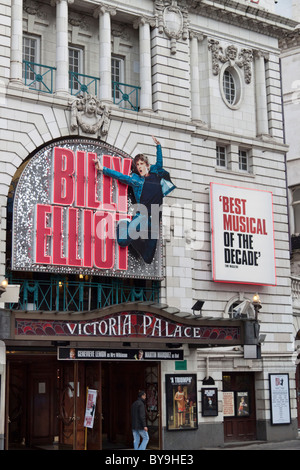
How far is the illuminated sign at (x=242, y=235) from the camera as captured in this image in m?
30.8

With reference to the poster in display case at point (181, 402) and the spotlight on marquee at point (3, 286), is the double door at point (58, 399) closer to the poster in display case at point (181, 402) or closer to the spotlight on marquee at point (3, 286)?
the poster in display case at point (181, 402)

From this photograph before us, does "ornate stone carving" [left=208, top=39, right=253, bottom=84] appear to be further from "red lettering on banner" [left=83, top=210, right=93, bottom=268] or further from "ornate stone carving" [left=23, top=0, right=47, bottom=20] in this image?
"red lettering on banner" [left=83, top=210, right=93, bottom=268]

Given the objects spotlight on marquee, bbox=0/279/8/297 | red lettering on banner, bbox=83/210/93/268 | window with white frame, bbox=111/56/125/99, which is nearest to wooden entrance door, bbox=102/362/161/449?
red lettering on banner, bbox=83/210/93/268

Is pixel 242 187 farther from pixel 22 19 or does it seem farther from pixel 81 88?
pixel 22 19

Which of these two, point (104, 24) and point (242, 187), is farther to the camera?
point (242, 187)

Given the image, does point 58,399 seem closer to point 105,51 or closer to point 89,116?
point 89,116

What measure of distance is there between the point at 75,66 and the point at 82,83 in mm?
780

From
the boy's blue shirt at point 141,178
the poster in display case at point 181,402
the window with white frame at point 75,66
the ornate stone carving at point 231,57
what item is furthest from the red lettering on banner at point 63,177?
the ornate stone carving at point 231,57

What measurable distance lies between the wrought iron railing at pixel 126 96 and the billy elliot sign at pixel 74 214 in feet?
9.22

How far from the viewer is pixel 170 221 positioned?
97.8ft

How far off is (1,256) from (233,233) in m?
10.2

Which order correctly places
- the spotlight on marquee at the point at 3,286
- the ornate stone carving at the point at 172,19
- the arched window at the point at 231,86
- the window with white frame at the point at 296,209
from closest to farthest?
the spotlight on marquee at the point at 3,286 → the ornate stone carving at the point at 172,19 → the arched window at the point at 231,86 → the window with white frame at the point at 296,209

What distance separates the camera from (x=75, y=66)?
30.2 meters
